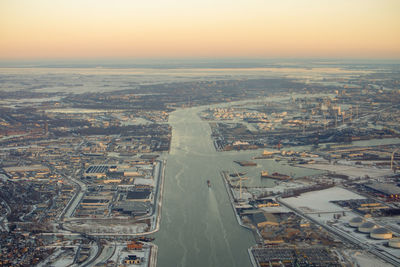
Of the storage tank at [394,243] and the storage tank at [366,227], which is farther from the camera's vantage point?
the storage tank at [366,227]

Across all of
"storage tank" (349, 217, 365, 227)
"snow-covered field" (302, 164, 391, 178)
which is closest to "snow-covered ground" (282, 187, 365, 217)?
"storage tank" (349, 217, 365, 227)

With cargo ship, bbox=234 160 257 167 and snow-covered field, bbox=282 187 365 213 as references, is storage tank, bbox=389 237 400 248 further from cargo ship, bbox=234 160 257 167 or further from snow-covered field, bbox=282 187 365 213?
cargo ship, bbox=234 160 257 167

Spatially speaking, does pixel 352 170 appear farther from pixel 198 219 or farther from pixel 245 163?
pixel 198 219

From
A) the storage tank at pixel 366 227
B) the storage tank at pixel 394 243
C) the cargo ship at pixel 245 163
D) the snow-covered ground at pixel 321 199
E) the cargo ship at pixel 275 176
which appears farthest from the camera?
the cargo ship at pixel 245 163

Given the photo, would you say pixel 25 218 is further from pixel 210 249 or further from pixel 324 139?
pixel 324 139

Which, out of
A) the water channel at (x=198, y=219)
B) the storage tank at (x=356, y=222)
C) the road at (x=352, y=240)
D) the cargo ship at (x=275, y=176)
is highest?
the storage tank at (x=356, y=222)

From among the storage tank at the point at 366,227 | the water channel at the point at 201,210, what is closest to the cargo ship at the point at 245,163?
the water channel at the point at 201,210

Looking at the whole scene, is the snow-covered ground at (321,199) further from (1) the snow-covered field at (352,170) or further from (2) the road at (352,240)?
(1) the snow-covered field at (352,170)
